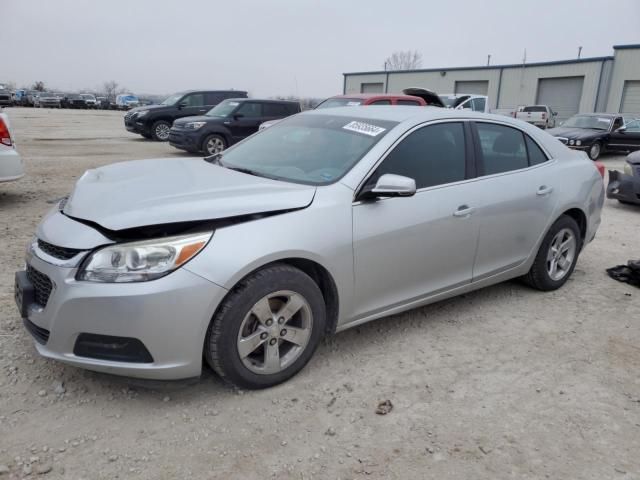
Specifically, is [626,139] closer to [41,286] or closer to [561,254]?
[561,254]

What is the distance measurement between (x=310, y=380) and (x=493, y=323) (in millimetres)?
1623

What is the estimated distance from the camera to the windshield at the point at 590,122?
15737 millimetres

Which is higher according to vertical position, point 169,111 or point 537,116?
point 169,111

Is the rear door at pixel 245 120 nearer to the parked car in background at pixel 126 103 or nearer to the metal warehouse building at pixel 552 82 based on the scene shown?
the metal warehouse building at pixel 552 82

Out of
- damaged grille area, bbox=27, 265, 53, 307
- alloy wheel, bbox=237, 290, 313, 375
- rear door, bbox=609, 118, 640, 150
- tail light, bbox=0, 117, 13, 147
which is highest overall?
tail light, bbox=0, 117, 13, 147

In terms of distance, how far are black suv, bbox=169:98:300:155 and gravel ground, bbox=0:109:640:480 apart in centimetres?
923

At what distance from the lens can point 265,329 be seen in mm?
2730

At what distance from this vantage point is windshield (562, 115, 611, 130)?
51.6 feet

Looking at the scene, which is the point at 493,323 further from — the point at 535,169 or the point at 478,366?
the point at 535,169

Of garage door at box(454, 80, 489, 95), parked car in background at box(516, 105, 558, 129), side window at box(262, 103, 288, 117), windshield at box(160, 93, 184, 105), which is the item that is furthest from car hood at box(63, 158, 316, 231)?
garage door at box(454, 80, 489, 95)

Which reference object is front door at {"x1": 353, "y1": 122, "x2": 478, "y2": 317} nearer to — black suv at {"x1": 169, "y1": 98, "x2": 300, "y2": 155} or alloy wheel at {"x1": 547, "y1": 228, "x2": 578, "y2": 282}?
alloy wheel at {"x1": 547, "y1": 228, "x2": 578, "y2": 282}

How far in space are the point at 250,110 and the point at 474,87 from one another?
28253 millimetres

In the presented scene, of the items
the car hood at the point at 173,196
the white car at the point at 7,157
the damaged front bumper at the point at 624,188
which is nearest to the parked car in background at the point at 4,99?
the white car at the point at 7,157

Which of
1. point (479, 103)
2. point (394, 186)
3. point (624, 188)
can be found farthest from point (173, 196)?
point (479, 103)
